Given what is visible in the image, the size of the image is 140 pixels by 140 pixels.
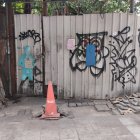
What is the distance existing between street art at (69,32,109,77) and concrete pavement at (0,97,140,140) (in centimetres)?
111

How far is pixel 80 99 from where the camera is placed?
766 cm

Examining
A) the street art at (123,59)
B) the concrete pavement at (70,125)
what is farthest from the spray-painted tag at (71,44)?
the concrete pavement at (70,125)

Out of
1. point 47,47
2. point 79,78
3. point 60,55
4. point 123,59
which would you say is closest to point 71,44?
point 60,55

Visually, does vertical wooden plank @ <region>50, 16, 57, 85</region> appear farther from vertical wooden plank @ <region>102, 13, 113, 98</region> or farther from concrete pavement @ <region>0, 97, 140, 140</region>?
vertical wooden plank @ <region>102, 13, 113, 98</region>

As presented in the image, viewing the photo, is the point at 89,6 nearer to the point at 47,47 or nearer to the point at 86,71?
the point at 47,47

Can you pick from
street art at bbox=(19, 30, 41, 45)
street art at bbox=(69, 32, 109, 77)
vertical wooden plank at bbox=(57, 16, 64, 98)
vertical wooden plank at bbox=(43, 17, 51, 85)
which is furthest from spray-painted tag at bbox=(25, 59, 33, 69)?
street art at bbox=(69, 32, 109, 77)

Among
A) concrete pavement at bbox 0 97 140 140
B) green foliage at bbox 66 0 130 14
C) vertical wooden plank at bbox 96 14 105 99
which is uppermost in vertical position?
green foliage at bbox 66 0 130 14

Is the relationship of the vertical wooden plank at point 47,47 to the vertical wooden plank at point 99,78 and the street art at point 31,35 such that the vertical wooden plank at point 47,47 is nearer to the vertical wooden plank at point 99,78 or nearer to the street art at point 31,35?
the street art at point 31,35

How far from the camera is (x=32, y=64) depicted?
7.67 m

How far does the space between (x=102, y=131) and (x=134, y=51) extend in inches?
112

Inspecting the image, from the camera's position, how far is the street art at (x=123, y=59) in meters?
7.41

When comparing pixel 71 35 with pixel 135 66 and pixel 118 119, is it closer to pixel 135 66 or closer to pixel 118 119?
pixel 135 66

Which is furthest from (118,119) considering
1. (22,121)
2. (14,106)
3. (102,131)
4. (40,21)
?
(40,21)

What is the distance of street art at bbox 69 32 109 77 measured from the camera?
7371 mm
